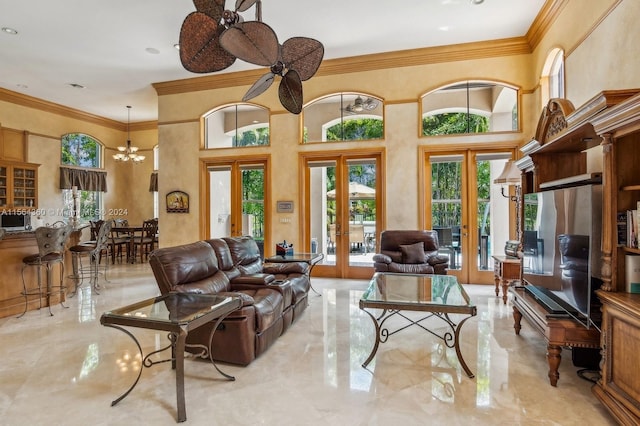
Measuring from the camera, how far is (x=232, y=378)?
265 cm

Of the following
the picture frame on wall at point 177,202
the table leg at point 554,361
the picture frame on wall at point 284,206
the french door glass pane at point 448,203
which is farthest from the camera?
the picture frame on wall at point 177,202

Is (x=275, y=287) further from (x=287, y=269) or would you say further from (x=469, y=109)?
(x=469, y=109)

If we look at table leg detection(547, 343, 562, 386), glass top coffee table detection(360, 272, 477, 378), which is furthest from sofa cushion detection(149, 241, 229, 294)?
table leg detection(547, 343, 562, 386)

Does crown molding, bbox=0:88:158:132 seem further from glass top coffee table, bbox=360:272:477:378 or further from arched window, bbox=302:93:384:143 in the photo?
glass top coffee table, bbox=360:272:477:378

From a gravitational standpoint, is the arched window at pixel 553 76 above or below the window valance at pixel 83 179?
above

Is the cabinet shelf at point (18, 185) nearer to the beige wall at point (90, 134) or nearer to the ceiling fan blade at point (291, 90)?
the beige wall at point (90, 134)

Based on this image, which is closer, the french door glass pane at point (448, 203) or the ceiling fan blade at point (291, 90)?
the ceiling fan blade at point (291, 90)

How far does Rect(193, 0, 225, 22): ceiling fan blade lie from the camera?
233cm

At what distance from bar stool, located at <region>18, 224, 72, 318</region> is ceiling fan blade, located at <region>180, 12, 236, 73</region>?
3.25m

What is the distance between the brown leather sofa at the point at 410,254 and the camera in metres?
5.05

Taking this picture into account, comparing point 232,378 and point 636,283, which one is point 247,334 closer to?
point 232,378

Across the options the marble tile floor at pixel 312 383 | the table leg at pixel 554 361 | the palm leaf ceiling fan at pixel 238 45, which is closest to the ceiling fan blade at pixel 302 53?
the palm leaf ceiling fan at pixel 238 45

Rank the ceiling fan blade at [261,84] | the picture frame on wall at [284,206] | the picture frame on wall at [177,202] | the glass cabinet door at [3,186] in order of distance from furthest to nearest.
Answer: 1. the glass cabinet door at [3,186]
2. the picture frame on wall at [177,202]
3. the picture frame on wall at [284,206]
4. the ceiling fan blade at [261,84]

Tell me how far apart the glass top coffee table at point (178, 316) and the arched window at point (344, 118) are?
4.54m
